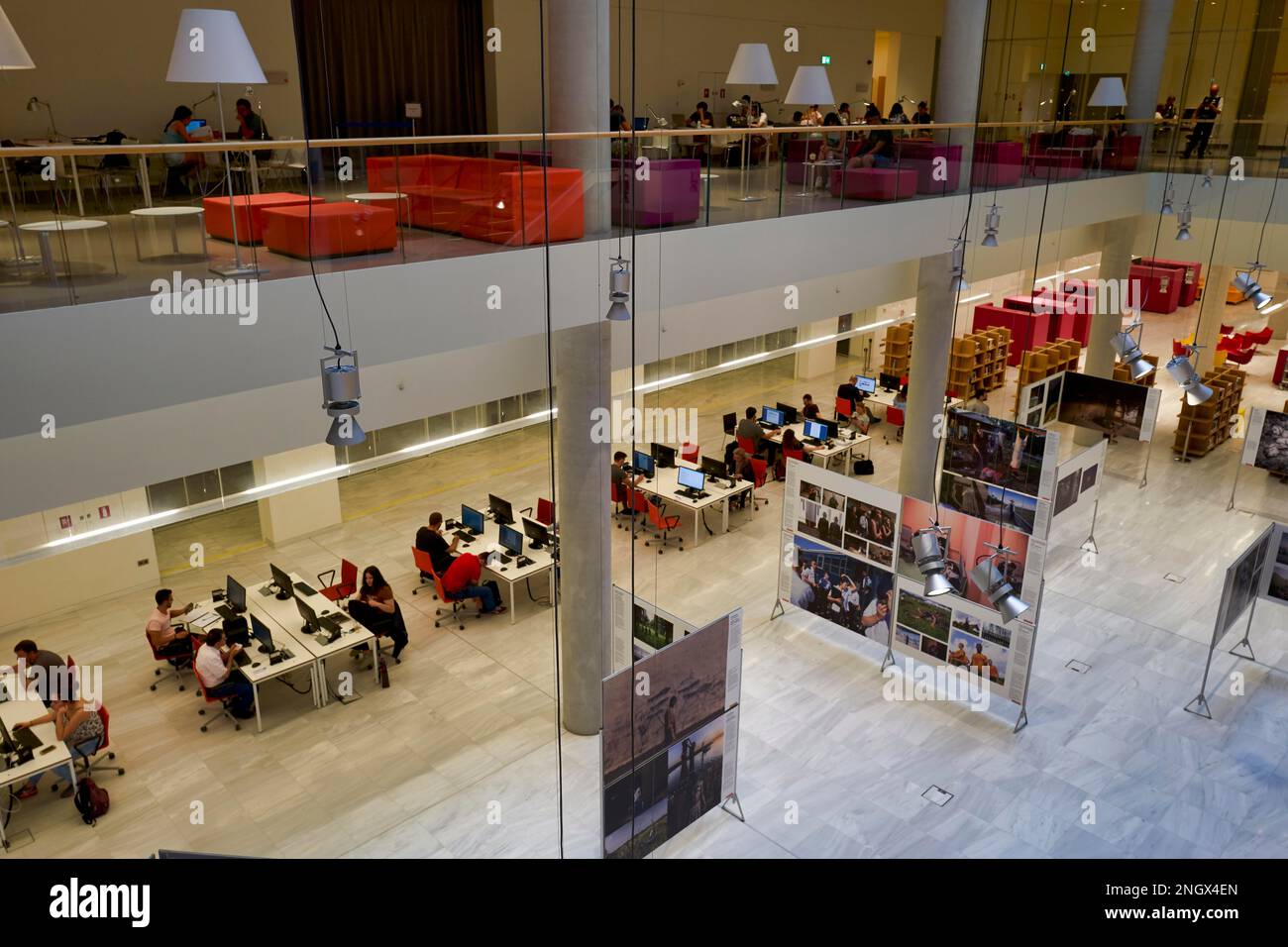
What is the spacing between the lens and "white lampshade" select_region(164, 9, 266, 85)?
5.90m

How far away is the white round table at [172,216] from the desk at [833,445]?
10480 mm

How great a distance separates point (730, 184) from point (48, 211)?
5.94m

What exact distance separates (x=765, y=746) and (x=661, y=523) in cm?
440

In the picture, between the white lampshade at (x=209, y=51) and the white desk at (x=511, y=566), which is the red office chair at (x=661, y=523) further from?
the white lampshade at (x=209, y=51)

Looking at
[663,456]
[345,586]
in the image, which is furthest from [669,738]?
[663,456]

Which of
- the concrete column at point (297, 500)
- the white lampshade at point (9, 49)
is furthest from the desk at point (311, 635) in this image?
the white lampshade at point (9, 49)

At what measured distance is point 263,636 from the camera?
9648mm

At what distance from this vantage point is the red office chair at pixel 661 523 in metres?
12.9

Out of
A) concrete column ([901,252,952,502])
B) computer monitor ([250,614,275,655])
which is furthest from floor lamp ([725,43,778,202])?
computer monitor ([250,614,275,655])

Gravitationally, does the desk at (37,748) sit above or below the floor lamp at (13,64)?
below

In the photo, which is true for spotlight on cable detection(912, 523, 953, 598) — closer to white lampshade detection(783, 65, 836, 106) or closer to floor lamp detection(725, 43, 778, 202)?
floor lamp detection(725, 43, 778, 202)

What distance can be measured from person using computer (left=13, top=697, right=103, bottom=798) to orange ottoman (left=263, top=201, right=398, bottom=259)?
4894 mm

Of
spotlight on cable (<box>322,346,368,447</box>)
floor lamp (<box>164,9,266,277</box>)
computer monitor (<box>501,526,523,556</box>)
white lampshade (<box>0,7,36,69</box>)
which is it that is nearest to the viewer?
spotlight on cable (<box>322,346,368,447</box>)

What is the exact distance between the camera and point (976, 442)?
10.8m
